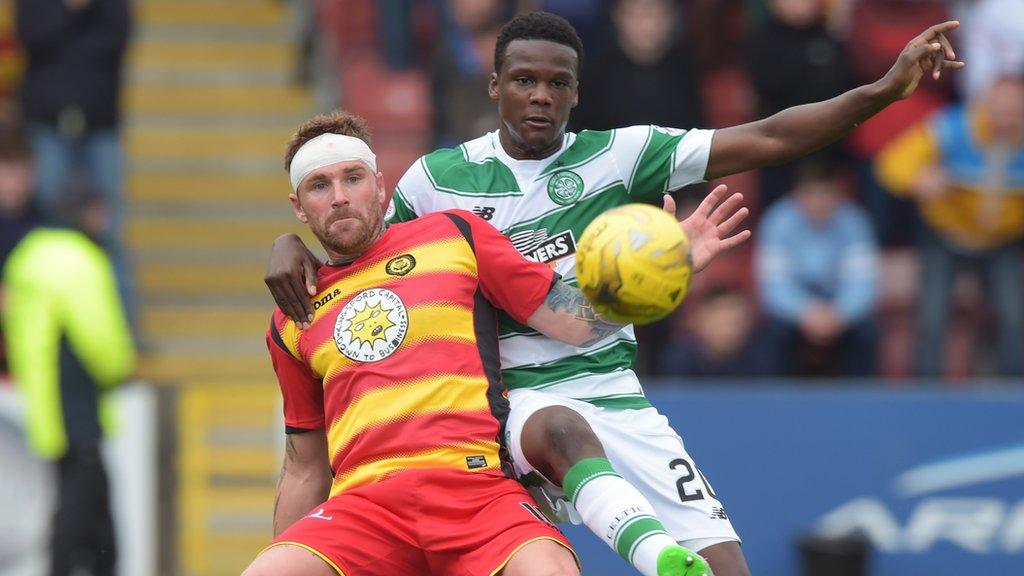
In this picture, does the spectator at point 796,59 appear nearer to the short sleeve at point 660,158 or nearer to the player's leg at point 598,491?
the short sleeve at point 660,158

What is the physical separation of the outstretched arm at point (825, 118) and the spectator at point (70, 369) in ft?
16.0

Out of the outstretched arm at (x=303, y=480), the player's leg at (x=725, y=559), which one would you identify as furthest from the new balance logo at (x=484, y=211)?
the player's leg at (x=725, y=559)

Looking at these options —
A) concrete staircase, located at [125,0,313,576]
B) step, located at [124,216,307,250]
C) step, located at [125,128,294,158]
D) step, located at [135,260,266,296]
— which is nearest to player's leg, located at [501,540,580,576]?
concrete staircase, located at [125,0,313,576]

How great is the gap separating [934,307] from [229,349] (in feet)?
17.3

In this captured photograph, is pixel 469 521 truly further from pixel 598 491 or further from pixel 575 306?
pixel 575 306

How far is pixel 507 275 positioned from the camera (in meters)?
6.32

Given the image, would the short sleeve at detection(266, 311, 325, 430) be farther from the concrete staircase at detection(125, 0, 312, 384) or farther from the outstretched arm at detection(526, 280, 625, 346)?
the concrete staircase at detection(125, 0, 312, 384)

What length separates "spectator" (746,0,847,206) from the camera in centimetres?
1152

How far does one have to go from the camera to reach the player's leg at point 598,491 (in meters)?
5.68

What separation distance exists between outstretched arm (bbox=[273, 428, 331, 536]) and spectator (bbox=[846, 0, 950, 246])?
607 cm

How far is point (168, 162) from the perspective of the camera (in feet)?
47.5

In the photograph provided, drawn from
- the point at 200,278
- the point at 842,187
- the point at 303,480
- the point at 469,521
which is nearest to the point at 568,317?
the point at 469,521

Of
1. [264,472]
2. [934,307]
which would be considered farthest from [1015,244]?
[264,472]

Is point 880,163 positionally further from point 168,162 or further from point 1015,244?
point 168,162
